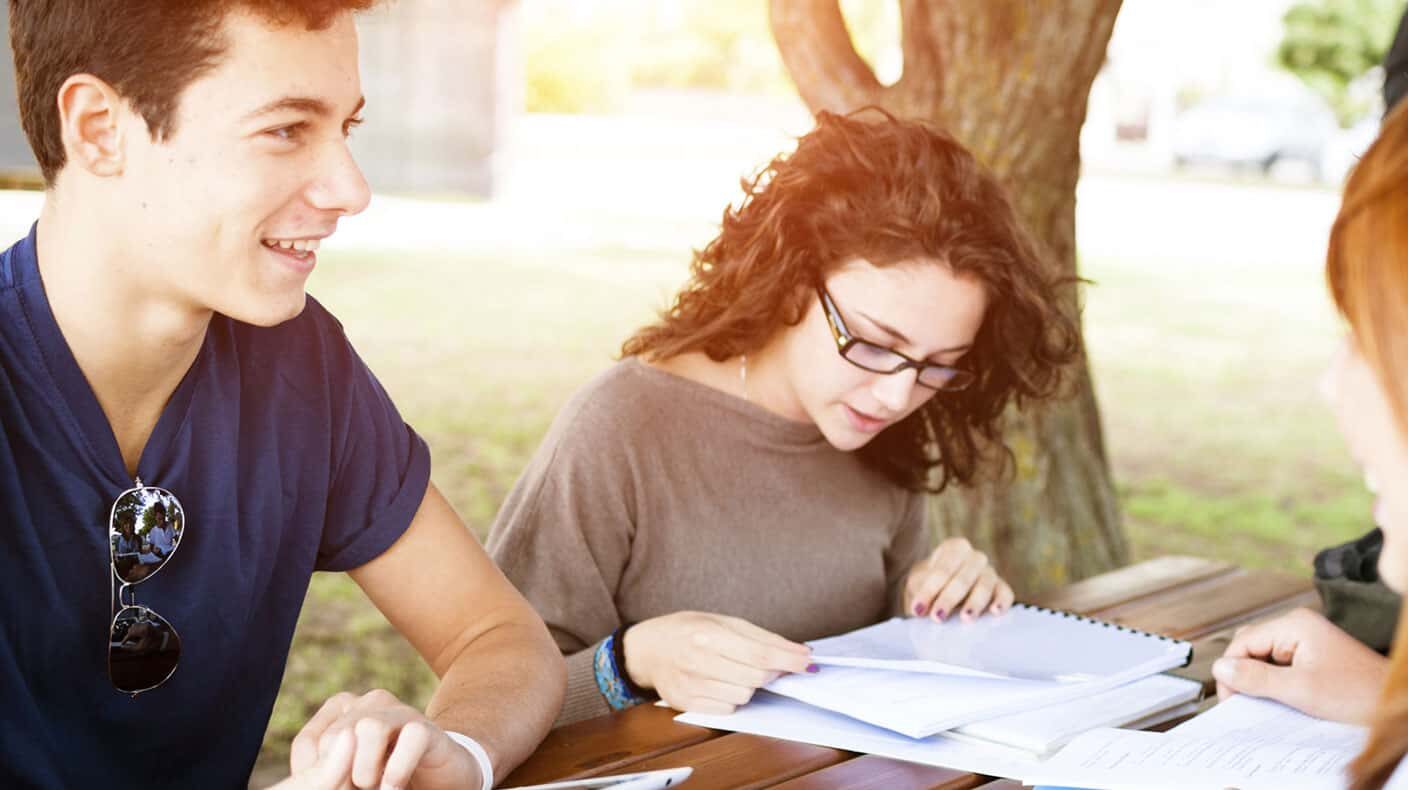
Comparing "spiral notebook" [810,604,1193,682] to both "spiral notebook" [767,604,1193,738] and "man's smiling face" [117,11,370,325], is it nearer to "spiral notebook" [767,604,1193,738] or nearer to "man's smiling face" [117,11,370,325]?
"spiral notebook" [767,604,1193,738]

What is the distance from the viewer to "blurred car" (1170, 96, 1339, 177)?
2309 centimetres

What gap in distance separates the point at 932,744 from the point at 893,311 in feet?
2.52

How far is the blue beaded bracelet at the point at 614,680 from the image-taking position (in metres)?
2.23

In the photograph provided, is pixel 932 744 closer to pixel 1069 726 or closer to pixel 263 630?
pixel 1069 726

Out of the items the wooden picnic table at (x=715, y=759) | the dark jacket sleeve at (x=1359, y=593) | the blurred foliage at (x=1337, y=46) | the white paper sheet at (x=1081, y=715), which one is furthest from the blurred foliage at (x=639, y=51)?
the wooden picnic table at (x=715, y=759)

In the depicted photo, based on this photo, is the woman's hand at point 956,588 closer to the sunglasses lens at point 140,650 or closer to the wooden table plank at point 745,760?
the wooden table plank at point 745,760

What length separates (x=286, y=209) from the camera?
69.6 inches

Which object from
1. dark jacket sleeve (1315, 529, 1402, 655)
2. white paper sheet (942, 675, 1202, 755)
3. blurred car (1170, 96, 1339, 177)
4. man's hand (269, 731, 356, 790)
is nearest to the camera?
man's hand (269, 731, 356, 790)

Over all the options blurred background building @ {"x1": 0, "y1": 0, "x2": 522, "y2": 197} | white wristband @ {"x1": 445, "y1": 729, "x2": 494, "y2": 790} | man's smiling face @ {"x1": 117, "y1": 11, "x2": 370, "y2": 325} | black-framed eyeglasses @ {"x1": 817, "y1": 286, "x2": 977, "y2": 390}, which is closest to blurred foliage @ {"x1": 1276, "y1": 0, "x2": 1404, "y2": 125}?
blurred background building @ {"x1": 0, "y1": 0, "x2": 522, "y2": 197}

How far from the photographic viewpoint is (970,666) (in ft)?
6.98

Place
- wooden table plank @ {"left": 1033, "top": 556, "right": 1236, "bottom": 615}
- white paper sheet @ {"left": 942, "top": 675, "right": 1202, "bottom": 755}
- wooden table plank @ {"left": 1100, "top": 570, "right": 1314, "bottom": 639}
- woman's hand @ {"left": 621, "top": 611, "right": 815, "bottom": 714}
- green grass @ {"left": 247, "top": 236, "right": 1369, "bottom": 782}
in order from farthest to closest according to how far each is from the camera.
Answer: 1. green grass @ {"left": 247, "top": 236, "right": 1369, "bottom": 782}
2. wooden table plank @ {"left": 1033, "top": 556, "right": 1236, "bottom": 615}
3. wooden table plank @ {"left": 1100, "top": 570, "right": 1314, "bottom": 639}
4. woman's hand @ {"left": 621, "top": 611, "right": 815, "bottom": 714}
5. white paper sheet @ {"left": 942, "top": 675, "right": 1202, "bottom": 755}

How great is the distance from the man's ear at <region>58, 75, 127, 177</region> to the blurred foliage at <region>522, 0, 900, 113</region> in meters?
16.7

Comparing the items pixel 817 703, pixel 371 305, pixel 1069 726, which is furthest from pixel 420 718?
pixel 371 305

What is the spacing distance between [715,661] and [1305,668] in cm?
80
